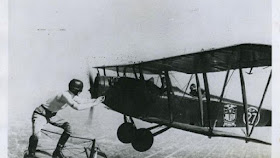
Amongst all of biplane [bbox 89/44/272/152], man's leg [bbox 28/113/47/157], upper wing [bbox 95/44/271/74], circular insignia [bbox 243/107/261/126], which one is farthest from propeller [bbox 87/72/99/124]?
circular insignia [bbox 243/107/261/126]

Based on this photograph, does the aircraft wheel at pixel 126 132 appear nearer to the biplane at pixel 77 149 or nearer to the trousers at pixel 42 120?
the biplane at pixel 77 149

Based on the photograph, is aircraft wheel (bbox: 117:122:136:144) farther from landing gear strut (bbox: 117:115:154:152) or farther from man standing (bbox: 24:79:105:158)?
man standing (bbox: 24:79:105:158)

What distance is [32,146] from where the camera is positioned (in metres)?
3.38

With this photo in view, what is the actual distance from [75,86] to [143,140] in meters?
0.61

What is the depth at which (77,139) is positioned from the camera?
338 centimetres

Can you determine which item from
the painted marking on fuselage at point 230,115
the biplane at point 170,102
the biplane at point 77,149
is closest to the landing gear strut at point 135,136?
the biplane at point 170,102

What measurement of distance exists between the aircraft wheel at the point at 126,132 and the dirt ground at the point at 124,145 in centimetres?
3

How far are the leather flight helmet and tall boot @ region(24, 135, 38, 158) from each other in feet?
1.39

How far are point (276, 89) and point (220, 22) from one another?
0.61 meters

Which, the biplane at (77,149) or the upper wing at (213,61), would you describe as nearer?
the upper wing at (213,61)

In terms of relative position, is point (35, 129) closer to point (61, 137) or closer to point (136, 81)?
point (61, 137)

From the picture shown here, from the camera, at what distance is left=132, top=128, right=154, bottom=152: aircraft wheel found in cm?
337

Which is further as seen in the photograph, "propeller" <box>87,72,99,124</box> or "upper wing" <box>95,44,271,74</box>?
"propeller" <box>87,72,99,124</box>

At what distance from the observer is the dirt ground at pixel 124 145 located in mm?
3363
